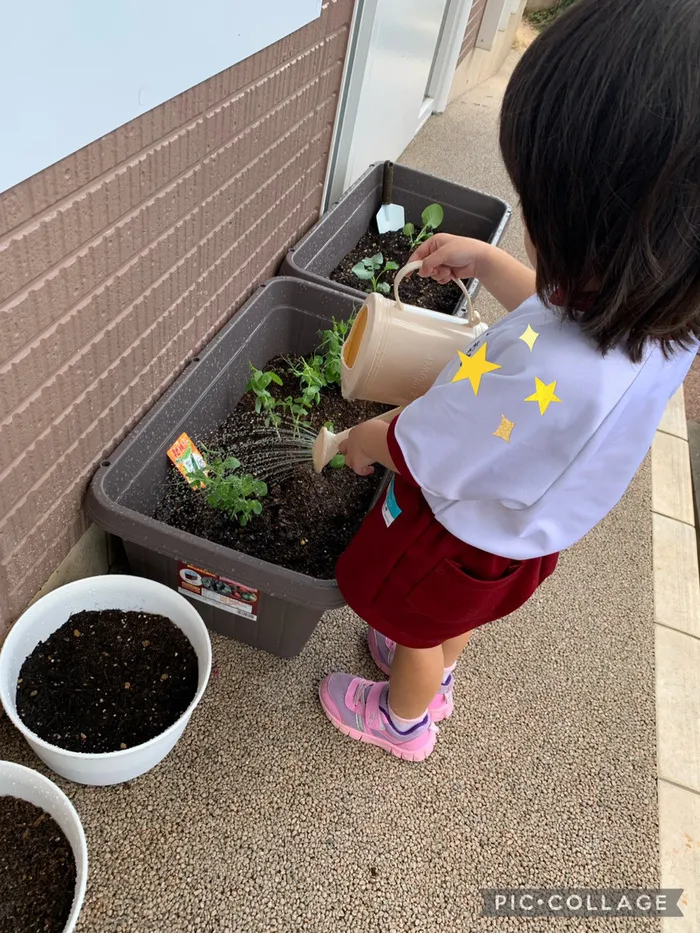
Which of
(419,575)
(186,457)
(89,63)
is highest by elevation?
(89,63)

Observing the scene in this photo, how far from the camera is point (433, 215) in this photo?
2.03 m

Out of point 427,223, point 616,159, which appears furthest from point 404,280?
point 616,159

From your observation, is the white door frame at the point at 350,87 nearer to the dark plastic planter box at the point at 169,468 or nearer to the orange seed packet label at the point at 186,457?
the dark plastic planter box at the point at 169,468

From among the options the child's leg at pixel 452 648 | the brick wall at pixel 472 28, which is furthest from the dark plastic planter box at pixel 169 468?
the brick wall at pixel 472 28

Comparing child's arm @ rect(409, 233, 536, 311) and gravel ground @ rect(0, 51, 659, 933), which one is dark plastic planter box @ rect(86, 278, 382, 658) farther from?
child's arm @ rect(409, 233, 536, 311)

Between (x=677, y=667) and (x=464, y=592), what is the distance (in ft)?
2.35

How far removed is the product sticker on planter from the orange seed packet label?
193mm

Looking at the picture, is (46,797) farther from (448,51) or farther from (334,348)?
(448,51)

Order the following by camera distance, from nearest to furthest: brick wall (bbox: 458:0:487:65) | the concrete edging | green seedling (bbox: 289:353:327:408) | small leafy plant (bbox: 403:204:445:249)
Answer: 1. the concrete edging
2. green seedling (bbox: 289:353:327:408)
3. small leafy plant (bbox: 403:204:445:249)
4. brick wall (bbox: 458:0:487:65)

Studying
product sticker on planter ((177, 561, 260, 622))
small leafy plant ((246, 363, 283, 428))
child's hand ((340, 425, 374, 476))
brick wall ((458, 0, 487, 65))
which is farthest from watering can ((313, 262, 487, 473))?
brick wall ((458, 0, 487, 65))

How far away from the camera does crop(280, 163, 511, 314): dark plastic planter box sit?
1725 mm

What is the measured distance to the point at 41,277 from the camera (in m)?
0.76

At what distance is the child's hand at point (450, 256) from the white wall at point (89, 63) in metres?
0.37

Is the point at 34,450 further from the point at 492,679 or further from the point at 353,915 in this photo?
the point at 492,679
